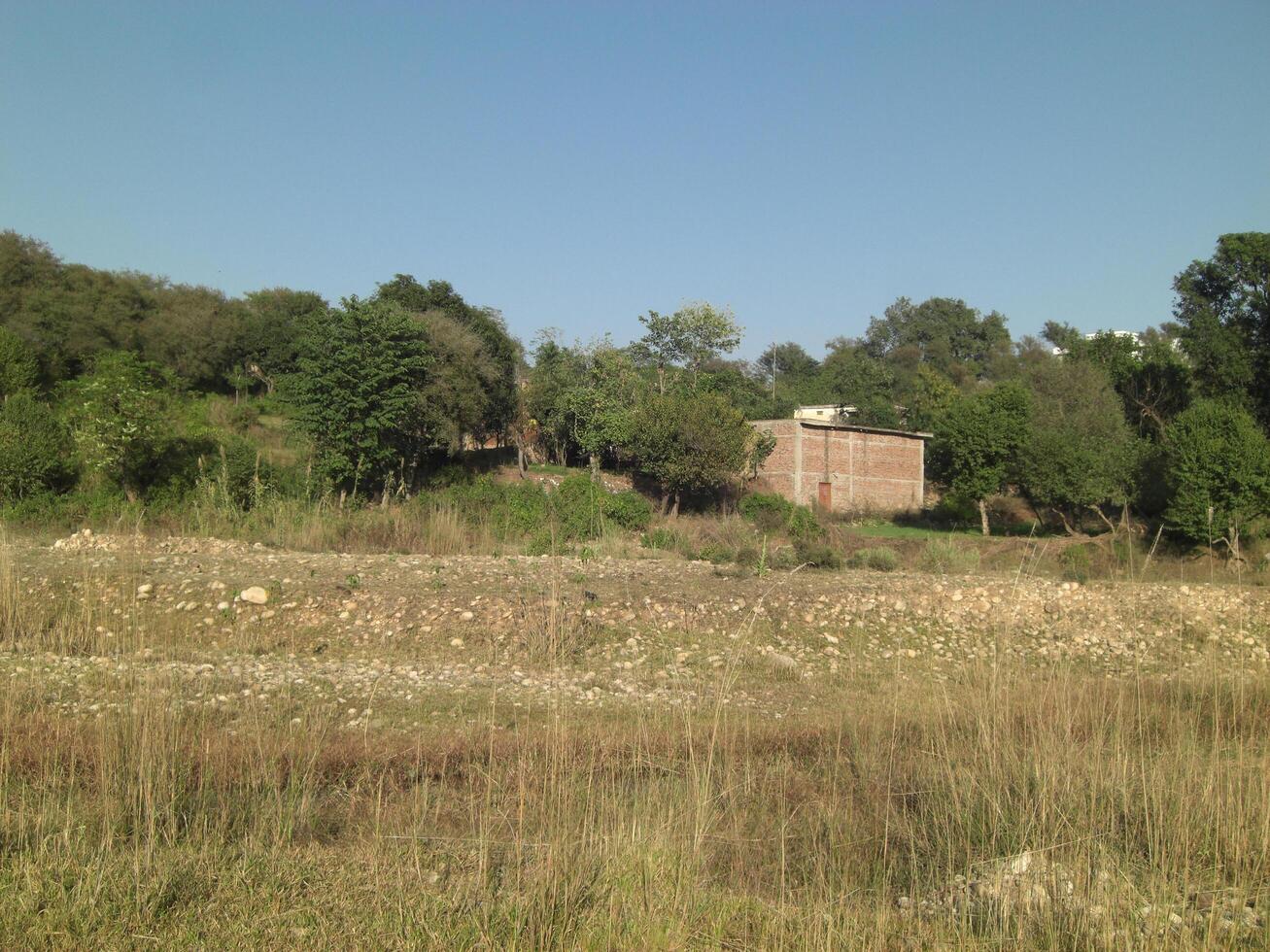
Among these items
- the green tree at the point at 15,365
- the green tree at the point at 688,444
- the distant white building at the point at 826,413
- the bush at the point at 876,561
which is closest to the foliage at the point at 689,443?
the green tree at the point at 688,444

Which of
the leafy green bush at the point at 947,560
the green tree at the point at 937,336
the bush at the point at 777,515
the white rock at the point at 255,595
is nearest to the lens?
the white rock at the point at 255,595

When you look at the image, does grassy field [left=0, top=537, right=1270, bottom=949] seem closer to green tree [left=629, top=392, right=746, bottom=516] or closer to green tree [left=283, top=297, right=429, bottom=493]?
green tree [left=283, top=297, right=429, bottom=493]

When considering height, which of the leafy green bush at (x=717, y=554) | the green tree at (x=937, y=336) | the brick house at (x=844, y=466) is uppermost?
the green tree at (x=937, y=336)

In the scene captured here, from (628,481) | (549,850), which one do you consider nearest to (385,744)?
(549,850)

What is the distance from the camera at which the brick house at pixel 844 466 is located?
3703cm

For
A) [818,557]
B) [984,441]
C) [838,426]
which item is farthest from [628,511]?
[984,441]

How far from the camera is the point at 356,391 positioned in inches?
951

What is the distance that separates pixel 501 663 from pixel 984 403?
32.9 m

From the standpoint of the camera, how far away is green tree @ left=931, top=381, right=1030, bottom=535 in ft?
120

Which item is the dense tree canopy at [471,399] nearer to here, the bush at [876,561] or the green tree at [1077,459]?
the green tree at [1077,459]

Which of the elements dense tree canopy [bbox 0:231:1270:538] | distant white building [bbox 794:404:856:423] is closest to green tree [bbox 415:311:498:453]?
dense tree canopy [bbox 0:231:1270:538]

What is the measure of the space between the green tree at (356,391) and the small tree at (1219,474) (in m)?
20.3

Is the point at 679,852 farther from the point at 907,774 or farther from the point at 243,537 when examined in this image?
the point at 243,537

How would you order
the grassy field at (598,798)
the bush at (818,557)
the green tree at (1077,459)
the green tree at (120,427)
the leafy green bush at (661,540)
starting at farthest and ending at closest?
the green tree at (1077,459)
the leafy green bush at (661,540)
the green tree at (120,427)
the bush at (818,557)
the grassy field at (598,798)
